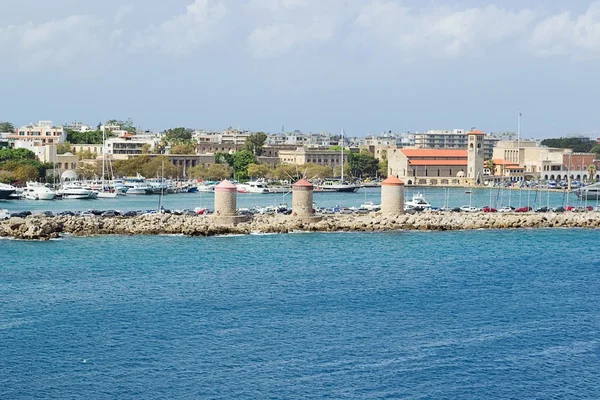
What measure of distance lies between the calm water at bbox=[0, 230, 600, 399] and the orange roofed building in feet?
134

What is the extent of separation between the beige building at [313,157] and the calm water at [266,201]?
14.1 metres

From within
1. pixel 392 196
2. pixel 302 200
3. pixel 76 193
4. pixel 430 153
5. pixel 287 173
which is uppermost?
pixel 430 153

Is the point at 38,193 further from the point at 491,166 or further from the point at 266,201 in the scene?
the point at 491,166

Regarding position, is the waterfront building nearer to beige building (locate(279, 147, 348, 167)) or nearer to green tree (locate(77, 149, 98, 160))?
green tree (locate(77, 149, 98, 160))

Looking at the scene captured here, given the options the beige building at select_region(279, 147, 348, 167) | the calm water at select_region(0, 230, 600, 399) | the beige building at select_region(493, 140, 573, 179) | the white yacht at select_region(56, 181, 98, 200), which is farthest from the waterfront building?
the calm water at select_region(0, 230, 600, 399)

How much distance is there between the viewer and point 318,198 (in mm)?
50500

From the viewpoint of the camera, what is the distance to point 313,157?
72.0 meters

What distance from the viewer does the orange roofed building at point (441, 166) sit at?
67.0 metres

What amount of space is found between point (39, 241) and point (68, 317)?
10625mm

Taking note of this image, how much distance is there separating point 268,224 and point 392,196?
4.02 m

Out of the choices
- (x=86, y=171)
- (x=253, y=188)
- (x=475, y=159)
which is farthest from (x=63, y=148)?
(x=475, y=159)

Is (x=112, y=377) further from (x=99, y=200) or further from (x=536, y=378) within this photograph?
(x=99, y=200)

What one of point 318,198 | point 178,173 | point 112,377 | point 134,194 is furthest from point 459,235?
point 178,173

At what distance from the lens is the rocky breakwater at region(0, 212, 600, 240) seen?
95.0 feet
